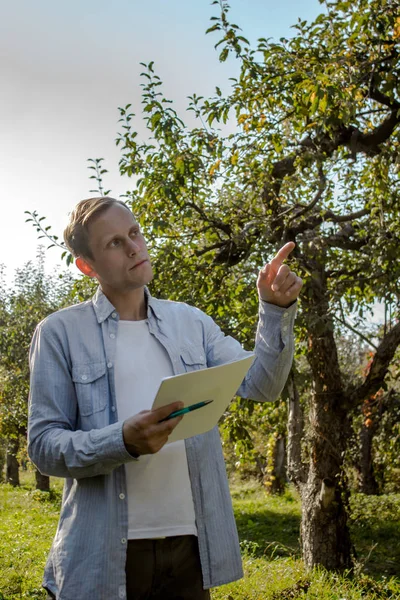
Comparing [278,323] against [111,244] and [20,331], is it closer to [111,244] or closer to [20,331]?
[111,244]

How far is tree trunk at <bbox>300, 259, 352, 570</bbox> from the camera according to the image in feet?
22.5

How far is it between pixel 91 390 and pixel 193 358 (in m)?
0.33

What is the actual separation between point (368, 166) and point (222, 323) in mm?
2717

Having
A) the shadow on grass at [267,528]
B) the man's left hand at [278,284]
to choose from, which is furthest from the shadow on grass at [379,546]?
the man's left hand at [278,284]

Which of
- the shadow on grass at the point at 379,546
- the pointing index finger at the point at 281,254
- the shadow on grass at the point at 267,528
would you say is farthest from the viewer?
the shadow on grass at the point at 267,528

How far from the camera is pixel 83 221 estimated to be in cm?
193

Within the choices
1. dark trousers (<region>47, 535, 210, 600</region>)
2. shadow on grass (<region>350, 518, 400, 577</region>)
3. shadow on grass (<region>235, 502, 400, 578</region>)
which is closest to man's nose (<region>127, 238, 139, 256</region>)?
dark trousers (<region>47, 535, 210, 600</region>)

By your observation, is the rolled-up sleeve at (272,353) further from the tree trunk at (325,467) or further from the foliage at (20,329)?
the foliage at (20,329)

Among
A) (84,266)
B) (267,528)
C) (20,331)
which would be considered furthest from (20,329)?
(84,266)

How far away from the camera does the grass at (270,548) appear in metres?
5.58

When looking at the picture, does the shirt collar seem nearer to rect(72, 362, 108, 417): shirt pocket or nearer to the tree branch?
rect(72, 362, 108, 417): shirt pocket

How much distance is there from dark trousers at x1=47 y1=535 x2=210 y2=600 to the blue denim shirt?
1.2 inches

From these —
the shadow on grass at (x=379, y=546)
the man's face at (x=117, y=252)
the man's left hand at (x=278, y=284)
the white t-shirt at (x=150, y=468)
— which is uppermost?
the man's face at (x=117, y=252)

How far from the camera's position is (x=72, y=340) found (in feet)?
6.08
